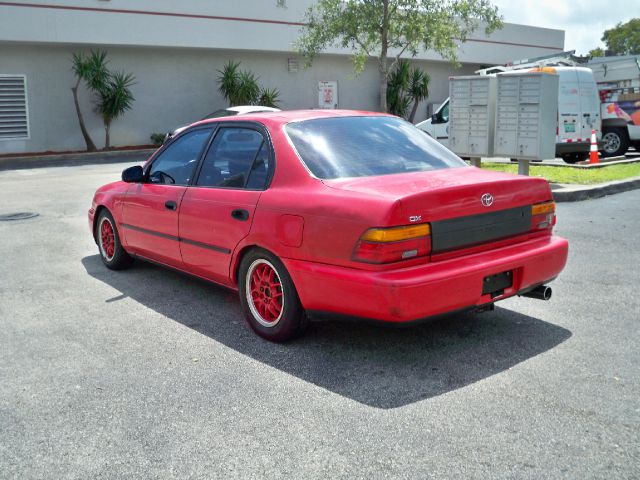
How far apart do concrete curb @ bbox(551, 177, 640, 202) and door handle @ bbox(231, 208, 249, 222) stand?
711cm

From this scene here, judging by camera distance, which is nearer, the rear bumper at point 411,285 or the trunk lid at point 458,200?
the rear bumper at point 411,285

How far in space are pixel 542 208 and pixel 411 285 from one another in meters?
1.40

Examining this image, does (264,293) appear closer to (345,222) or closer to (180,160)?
(345,222)

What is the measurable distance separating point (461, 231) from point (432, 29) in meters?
18.1

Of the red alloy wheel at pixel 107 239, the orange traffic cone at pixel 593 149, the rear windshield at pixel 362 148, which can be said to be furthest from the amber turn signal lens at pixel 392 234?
the orange traffic cone at pixel 593 149

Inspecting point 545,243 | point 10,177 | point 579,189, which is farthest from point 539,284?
point 10,177

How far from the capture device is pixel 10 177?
15.9 meters

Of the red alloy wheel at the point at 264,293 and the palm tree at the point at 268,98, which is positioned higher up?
the palm tree at the point at 268,98

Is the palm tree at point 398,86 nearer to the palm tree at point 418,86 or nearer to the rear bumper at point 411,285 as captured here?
the palm tree at point 418,86

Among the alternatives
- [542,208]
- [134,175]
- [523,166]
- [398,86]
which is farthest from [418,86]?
[542,208]

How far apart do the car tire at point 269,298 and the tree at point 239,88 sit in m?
21.7

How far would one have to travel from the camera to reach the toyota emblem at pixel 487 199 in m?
4.19

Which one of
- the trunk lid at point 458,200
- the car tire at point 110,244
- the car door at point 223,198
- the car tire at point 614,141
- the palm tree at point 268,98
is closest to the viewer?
the trunk lid at point 458,200

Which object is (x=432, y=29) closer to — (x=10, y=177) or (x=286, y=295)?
(x=10, y=177)
